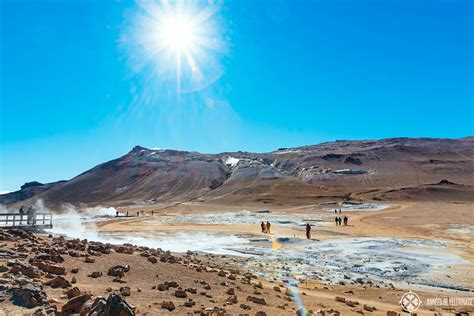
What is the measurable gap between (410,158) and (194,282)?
19511 cm

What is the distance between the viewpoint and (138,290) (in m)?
11.4

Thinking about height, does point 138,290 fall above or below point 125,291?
below

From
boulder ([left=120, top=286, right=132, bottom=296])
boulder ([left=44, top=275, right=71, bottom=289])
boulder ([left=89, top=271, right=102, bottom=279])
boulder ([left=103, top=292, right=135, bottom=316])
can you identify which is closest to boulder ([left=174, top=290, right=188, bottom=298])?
boulder ([left=120, top=286, right=132, bottom=296])

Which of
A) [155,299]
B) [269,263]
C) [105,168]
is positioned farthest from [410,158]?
[155,299]

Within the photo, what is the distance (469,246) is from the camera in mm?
31016

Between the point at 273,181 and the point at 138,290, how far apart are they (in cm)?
14161

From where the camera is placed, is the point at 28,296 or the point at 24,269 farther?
the point at 24,269

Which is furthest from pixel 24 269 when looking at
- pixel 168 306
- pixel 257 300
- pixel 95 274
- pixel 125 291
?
pixel 257 300

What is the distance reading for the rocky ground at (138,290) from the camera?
8.68 meters

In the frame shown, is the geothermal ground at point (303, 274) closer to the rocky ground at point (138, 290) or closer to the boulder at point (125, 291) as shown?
the rocky ground at point (138, 290)

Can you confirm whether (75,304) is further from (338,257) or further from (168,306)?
(338,257)

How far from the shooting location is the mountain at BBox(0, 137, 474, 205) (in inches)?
4983

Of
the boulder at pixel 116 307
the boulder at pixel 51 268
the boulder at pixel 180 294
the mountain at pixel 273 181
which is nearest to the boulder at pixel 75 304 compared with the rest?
the boulder at pixel 116 307

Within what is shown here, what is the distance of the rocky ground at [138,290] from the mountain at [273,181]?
9969 centimetres
